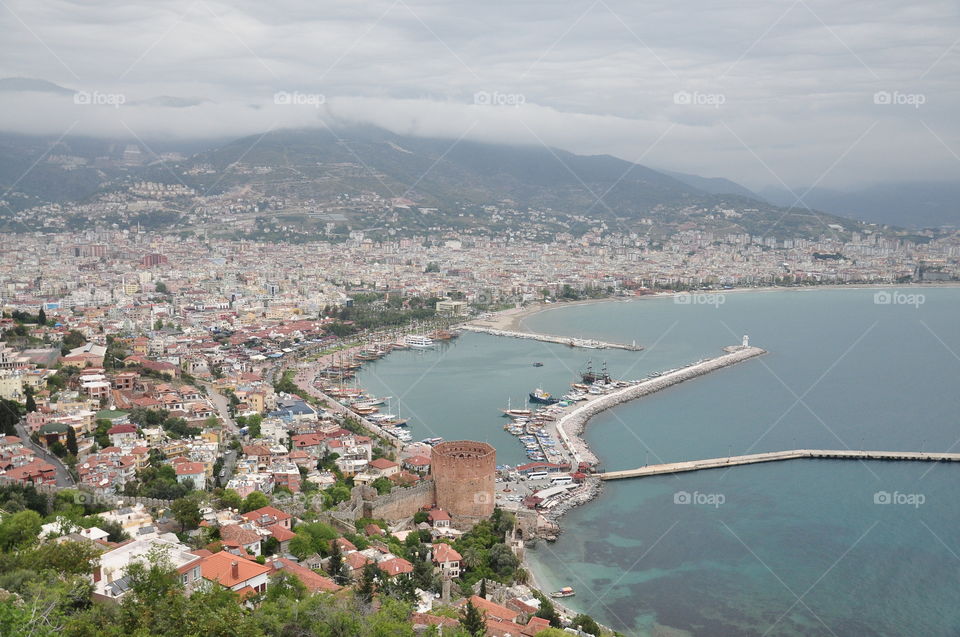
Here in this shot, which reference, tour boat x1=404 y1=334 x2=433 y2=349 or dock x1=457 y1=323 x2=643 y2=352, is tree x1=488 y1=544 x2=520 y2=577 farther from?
tour boat x1=404 y1=334 x2=433 y2=349

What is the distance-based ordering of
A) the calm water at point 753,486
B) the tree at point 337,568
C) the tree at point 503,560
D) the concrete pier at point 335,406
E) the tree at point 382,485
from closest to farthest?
the tree at point 337,568 → the tree at point 503,560 → the calm water at point 753,486 → the tree at point 382,485 → the concrete pier at point 335,406

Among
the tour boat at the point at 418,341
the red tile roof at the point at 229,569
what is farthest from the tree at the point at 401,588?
the tour boat at the point at 418,341

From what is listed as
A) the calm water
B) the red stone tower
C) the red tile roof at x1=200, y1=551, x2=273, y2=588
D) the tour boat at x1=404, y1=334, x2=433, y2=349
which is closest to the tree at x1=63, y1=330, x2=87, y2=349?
the calm water

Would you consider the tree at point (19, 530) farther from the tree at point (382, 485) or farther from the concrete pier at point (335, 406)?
the concrete pier at point (335, 406)

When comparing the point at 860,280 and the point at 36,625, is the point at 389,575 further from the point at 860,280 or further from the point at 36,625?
the point at 860,280

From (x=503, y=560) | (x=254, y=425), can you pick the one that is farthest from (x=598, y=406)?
(x=503, y=560)

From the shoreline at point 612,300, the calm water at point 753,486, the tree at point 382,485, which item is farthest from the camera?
the shoreline at point 612,300

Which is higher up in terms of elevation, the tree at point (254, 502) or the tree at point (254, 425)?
the tree at point (254, 502)
